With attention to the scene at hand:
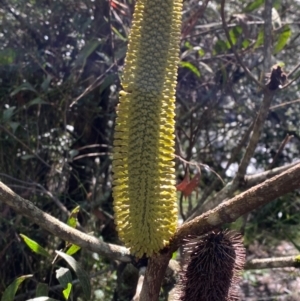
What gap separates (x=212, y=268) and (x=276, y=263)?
1.36 ft

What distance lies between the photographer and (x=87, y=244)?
1348 mm

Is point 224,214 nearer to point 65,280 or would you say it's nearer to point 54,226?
point 54,226

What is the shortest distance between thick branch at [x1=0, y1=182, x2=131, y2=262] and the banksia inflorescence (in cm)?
22

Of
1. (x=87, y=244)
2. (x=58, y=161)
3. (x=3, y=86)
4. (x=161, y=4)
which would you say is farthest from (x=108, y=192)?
(x=161, y=4)

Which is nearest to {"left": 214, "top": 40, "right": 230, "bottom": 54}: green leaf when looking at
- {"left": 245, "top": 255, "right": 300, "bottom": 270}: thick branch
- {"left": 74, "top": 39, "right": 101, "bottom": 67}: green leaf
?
{"left": 74, "top": 39, "right": 101, "bottom": 67}: green leaf

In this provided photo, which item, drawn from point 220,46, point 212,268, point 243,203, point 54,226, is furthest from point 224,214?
point 220,46

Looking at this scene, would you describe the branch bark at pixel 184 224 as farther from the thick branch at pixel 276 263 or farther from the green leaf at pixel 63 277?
the thick branch at pixel 276 263

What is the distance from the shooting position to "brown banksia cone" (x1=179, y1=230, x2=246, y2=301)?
1.12m

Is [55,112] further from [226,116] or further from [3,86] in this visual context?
[226,116]

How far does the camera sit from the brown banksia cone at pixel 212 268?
1.12 meters

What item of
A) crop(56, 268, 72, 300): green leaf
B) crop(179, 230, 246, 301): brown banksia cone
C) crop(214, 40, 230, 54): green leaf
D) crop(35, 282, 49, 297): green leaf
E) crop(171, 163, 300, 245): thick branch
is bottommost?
crop(35, 282, 49, 297): green leaf

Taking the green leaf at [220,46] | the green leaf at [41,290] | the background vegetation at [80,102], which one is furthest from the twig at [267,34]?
the green leaf at [41,290]

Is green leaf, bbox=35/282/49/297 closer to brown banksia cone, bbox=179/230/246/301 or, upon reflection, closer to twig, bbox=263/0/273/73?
brown banksia cone, bbox=179/230/246/301

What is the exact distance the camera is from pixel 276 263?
4.89ft
